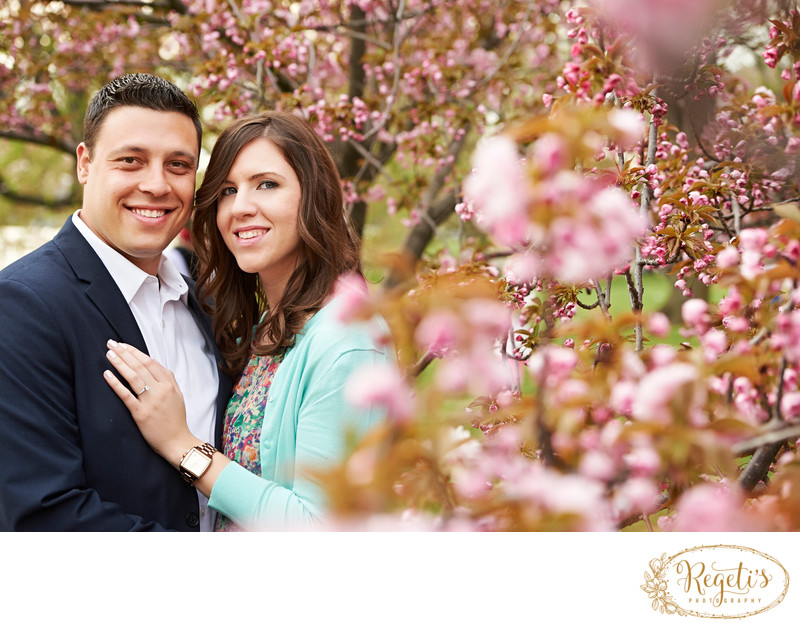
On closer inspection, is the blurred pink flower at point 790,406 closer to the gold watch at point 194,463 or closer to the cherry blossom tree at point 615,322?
the cherry blossom tree at point 615,322

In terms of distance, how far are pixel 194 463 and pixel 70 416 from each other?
0.93 ft

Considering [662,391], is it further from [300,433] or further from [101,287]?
[101,287]

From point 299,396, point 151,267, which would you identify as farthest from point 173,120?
point 299,396

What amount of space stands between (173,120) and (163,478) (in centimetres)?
89

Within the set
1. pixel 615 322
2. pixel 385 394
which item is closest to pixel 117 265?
pixel 385 394

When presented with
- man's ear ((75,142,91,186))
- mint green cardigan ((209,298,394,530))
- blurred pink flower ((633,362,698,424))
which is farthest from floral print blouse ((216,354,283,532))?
blurred pink flower ((633,362,698,424))

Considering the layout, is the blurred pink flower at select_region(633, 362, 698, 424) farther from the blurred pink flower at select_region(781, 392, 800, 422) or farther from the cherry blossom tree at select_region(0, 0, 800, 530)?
the blurred pink flower at select_region(781, 392, 800, 422)

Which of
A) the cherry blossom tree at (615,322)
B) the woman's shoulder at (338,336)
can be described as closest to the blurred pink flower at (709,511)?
the cherry blossom tree at (615,322)

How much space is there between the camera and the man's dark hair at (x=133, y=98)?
1.63 meters

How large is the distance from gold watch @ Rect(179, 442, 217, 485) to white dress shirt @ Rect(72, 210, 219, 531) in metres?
0.17

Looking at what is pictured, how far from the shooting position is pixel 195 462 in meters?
1.46

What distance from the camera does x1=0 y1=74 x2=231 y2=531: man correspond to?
52.4 inches
